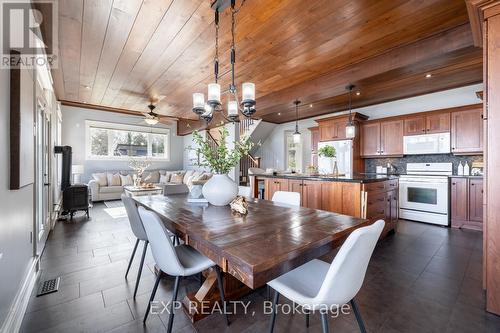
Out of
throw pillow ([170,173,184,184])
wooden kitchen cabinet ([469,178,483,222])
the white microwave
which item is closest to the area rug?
throw pillow ([170,173,184,184])

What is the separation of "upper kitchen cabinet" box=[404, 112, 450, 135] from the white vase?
14.6 ft

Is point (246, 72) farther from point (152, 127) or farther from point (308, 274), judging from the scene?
point (152, 127)

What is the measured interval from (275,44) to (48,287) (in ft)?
10.9

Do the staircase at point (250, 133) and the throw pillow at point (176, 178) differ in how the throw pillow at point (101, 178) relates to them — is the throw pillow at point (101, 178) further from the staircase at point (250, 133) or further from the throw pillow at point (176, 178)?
the staircase at point (250, 133)

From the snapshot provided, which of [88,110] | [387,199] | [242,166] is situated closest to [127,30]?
[387,199]

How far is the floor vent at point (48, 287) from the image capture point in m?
1.88

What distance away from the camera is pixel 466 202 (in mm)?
3771

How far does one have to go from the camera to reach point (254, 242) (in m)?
1.08

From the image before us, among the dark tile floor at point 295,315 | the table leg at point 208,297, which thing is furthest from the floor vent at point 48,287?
the table leg at point 208,297

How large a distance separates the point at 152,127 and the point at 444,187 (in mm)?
8497

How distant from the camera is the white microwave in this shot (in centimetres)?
410

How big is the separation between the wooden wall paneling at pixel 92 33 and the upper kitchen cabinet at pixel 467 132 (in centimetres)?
550

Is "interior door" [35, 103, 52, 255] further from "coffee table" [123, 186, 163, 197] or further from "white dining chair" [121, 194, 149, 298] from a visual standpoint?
"white dining chair" [121, 194, 149, 298]

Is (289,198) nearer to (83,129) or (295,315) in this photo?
(295,315)
